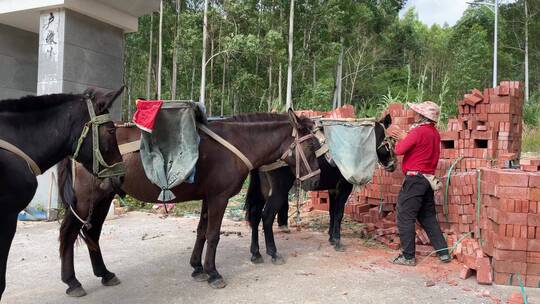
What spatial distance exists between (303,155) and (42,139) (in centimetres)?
273

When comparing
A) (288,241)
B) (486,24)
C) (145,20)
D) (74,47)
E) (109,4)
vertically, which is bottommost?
(288,241)

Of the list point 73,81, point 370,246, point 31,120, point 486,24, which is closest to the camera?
point 31,120

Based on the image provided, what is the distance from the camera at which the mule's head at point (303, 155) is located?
190 inches

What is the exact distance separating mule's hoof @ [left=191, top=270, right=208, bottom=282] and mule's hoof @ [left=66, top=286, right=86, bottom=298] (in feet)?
3.59

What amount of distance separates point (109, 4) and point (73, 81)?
175cm

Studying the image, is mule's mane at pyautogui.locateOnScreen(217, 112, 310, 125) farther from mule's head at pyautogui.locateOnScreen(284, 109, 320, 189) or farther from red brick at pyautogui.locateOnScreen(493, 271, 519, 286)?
red brick at pyautogui.locateOnScreen(493, 271, 519, 286)

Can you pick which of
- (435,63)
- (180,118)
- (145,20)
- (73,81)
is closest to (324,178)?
(180,118)

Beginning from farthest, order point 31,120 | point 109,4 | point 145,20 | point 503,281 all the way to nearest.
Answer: point 145,20, point 109,4, point 503,281, point 31,120

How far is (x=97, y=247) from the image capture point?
434 centimetres

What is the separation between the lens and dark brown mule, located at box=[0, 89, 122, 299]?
276cm

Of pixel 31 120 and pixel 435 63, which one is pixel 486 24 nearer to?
pixel 435 63

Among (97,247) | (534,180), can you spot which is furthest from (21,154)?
(534,180)

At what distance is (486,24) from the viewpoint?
1431 inches

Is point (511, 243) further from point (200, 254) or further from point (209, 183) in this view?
point (200, 254)
